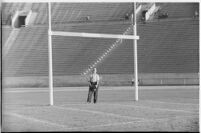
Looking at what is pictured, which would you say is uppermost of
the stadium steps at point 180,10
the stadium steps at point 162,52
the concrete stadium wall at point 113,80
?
the stadium steps at point 180,10

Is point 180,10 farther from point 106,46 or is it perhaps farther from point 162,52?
point 106,46

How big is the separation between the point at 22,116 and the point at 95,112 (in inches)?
72.2

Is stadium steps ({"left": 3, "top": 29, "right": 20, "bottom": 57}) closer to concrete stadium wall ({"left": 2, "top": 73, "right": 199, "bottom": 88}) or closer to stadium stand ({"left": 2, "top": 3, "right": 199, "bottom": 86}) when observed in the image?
stadium stand ({"left": 2, "top": 3, "right": 199, "bottom": 86})

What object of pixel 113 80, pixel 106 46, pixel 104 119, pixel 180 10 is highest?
pixel 180 10

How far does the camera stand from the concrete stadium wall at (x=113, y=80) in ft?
87.9

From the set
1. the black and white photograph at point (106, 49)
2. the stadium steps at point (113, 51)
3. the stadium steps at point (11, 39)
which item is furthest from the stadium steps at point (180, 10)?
the stadium steps at point (11, 39)

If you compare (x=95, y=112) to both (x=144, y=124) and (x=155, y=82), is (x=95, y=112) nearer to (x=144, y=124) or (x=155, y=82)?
(x=144, y=124)

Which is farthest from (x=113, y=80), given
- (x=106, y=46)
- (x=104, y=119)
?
(x=104, y=119)

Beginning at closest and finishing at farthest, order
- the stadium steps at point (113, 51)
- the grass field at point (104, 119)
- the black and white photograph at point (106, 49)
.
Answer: the grass field at point (104, 119), the black and white photograph at point (106, 49), the stadium steps at point (113, 51)

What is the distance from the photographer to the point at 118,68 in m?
27.6

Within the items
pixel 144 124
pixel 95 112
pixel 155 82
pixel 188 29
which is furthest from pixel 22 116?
pixel 188 29

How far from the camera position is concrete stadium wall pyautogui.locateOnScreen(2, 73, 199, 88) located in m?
26.8

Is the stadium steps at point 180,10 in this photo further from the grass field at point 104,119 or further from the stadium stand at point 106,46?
the grass field at point 104,119

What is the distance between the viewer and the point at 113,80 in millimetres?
27344
